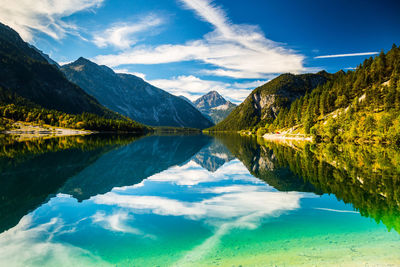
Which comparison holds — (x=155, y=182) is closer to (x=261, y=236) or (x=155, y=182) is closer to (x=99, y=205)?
(x=99, y=205)

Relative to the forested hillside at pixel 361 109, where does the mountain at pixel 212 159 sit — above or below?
below

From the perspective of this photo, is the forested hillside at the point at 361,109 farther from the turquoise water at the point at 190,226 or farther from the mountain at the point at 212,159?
the turquoise water at the point at 190,226

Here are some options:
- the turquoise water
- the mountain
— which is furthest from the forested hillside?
the turquoise water

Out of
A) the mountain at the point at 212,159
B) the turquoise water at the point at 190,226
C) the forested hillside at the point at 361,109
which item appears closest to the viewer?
the turquoise water at the point at 190,226

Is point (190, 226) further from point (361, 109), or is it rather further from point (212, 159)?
point (361, 109)

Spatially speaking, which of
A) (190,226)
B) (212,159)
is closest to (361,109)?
(212,159)

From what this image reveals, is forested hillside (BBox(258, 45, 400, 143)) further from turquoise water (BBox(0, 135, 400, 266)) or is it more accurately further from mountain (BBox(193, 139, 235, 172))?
turquoise water (BBox(0, 135, 400, 266))

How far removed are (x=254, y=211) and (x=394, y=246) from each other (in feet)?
25.8

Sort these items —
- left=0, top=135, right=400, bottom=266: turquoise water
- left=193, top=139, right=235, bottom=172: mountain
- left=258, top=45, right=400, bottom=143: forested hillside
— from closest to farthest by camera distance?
left=0, top=135, right=400, bottom=266: turquoise water → left=193, top=139, right=235, bottom=172: mountain → left=258, top=45, right=400, bottom=143: forested hillside

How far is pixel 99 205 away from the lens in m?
17.4

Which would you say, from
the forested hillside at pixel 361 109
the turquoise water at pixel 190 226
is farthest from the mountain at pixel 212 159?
the forested hillside at pixel 361 109

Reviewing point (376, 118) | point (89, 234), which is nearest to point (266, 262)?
point (89, 234)

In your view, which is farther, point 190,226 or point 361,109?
point 361,109

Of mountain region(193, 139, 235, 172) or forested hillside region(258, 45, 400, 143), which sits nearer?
mountain region(193, 139, 235, 172)
